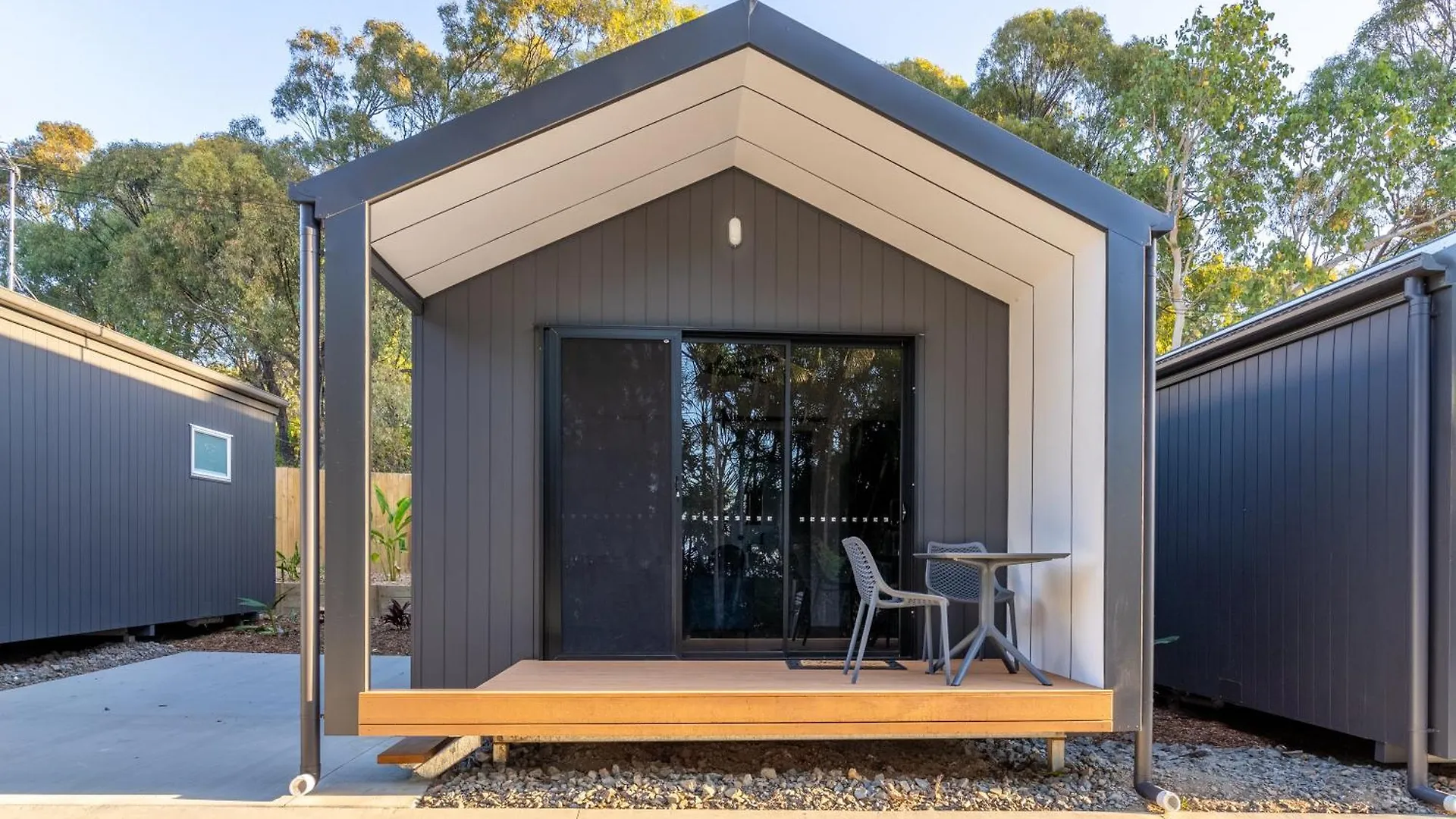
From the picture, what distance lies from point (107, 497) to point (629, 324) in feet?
16.1

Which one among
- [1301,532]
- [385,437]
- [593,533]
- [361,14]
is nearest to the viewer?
[1301,532]

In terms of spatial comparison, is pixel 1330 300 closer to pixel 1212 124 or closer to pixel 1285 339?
pixel 1285 339

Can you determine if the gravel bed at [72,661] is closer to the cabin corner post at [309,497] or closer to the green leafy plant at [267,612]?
the green leafy plant at [267,612]

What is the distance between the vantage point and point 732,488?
495 cm

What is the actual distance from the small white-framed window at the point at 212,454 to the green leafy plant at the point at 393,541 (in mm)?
1439

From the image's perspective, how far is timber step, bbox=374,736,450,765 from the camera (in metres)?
3.54

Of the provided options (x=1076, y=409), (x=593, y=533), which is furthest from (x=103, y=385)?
(x=1076, y=409)

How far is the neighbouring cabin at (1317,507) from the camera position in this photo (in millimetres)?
3492

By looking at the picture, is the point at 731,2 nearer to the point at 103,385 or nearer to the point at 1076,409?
the point at 1076,409

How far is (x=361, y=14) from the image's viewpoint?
16.6 m

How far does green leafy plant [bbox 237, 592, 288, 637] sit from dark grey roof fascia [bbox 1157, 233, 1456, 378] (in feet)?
25.8

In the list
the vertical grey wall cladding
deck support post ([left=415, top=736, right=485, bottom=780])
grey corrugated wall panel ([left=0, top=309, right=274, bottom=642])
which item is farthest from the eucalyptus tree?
grey corrugated wall panel ([left=0, top=309, right=274, bottom=642])

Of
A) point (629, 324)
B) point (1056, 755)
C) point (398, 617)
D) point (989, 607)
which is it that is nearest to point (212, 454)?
point (398, 617)

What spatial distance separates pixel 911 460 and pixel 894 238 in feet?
3.88
